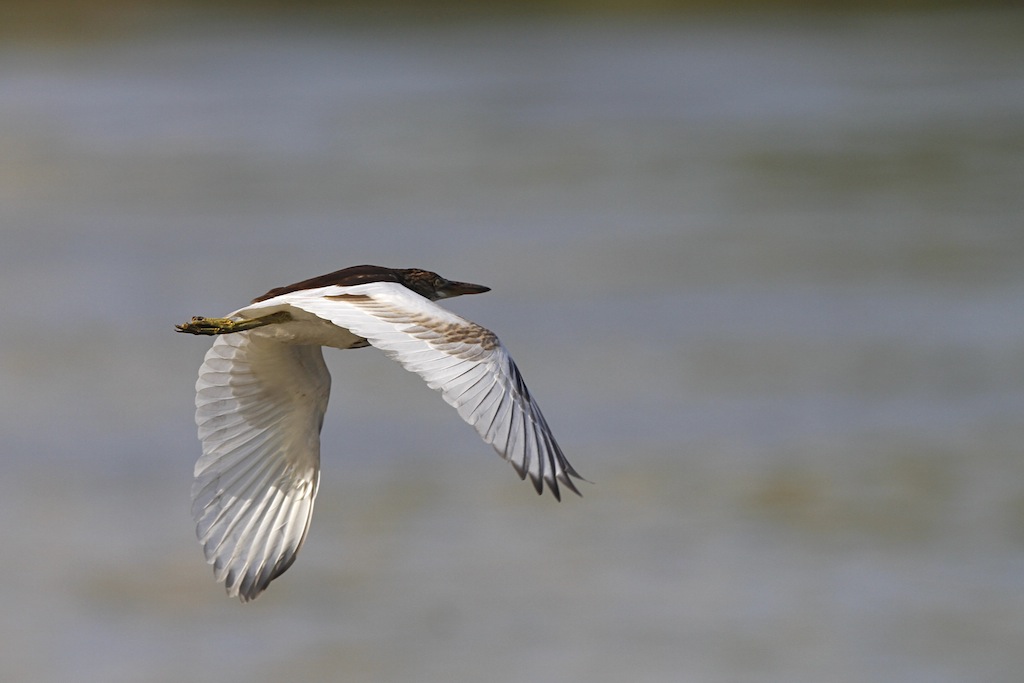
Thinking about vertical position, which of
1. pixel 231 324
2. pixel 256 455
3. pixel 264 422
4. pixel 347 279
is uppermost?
pixel 347 279

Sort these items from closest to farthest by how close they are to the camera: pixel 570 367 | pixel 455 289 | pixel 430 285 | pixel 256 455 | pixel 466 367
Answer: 1. pixel 466 367
2. pixel 256 455
3. pixel 430 285
4. pixel 455 289
5. pixel 570 367

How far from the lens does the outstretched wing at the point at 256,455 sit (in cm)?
714

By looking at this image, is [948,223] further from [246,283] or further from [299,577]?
[299,577]

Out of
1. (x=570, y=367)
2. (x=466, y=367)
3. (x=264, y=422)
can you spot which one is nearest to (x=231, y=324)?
(x=264, y=422)

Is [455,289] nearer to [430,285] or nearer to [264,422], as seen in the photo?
[430,285]

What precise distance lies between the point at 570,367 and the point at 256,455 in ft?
32.7

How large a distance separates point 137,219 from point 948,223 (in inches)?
401

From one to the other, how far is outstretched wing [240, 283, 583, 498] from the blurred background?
5.77 metres

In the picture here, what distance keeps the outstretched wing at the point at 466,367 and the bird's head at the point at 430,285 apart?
2.81 feet

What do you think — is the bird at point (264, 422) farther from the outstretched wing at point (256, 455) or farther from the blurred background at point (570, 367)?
the blurred background at point (570, 367)

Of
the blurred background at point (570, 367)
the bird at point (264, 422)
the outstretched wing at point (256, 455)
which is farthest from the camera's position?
the blurred background at point (570, 367)

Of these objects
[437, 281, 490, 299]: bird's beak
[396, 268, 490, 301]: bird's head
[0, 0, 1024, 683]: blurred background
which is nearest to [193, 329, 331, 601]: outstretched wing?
[396, 268, 490, 301]: bird's head

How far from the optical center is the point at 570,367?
56.1ft

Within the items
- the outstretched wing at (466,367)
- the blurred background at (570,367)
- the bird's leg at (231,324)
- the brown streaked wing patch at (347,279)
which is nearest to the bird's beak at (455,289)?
the brown streaked wing patch at (347,279)
